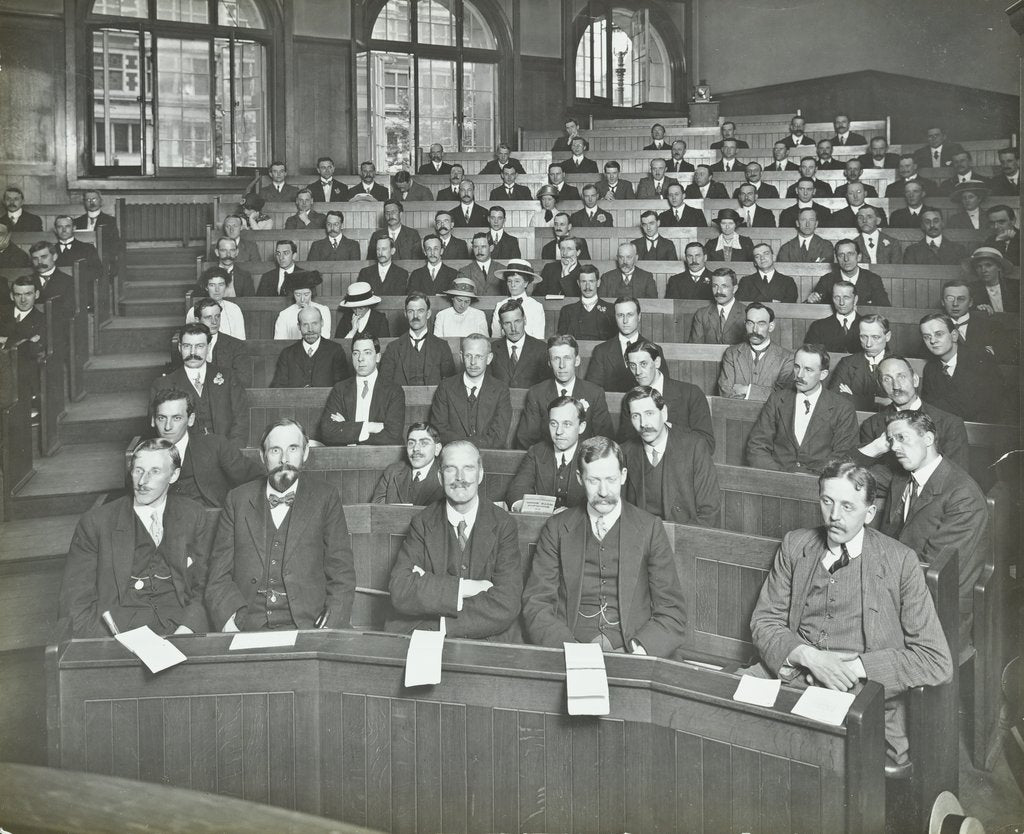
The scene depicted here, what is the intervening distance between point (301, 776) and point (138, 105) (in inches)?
358

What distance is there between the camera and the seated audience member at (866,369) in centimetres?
449

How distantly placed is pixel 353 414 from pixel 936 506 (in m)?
2.68

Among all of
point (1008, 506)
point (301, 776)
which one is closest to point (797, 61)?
point (1008, 506)

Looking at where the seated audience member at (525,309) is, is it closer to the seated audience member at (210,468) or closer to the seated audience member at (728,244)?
the seated audience member at (728,244)

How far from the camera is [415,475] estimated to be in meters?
3.74

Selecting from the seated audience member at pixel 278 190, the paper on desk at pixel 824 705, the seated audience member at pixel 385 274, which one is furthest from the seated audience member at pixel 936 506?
the seated audience member at pixel 278 190

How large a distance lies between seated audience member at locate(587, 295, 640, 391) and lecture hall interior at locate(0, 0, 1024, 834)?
0.03m

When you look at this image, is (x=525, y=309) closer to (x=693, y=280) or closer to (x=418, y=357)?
(x=418, y=357)

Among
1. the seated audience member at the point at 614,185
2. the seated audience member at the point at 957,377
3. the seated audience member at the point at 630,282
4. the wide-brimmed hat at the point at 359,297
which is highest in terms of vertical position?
the seated audience member at the point at 614,185

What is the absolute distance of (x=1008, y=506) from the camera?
131 inches

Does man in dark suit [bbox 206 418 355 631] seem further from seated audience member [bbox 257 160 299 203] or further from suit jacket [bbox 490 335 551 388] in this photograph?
seated audience member [bbox 257 160 299 203]

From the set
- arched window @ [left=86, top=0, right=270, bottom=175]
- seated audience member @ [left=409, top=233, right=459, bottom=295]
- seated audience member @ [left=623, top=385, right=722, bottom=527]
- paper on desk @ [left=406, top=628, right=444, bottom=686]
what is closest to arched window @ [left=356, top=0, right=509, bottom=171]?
arched window @ [left=86, top=0, right=270, bottom=175]

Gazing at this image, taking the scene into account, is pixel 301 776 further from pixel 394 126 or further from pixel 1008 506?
pixel 394 126

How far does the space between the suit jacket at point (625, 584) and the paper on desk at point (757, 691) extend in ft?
2.25
